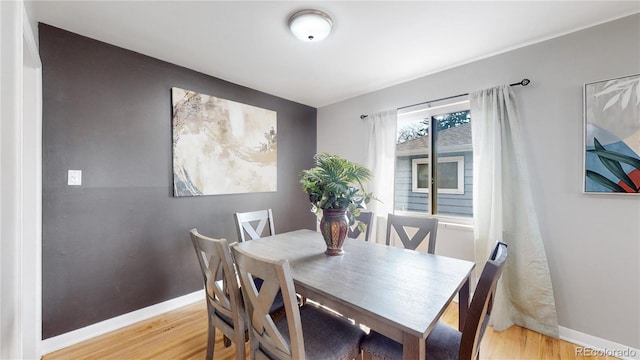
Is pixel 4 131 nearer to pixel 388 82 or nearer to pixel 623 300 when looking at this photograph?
pixel 388 82

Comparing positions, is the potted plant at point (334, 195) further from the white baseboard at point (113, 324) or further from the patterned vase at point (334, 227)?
the white baseboard at point (113, 324)

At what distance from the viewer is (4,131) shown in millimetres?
703

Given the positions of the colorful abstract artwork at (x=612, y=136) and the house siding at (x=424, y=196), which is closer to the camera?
the colorful abstract artwork at (x=612, y=136)

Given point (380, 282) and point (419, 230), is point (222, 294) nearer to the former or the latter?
point (380, 282)

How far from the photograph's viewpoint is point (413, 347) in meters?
0.94

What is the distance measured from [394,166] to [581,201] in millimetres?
Result: 1587

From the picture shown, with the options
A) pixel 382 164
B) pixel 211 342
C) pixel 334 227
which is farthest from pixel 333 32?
pixel 211 342

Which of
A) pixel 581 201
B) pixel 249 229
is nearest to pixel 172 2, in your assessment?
pixel 249 229

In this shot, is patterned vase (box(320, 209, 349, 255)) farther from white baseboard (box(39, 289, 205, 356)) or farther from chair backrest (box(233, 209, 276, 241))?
white baseboard (box(39, 289, 205, 356))

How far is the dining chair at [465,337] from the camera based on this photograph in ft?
3.33

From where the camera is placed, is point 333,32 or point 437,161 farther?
point 437,161

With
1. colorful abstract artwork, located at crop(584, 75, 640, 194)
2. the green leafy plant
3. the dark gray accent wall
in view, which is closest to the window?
colorful abstract artwork, located at crop(584, 75, 640, 194)

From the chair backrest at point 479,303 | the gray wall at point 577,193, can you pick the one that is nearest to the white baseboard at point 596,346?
the gray wall at point 577,193

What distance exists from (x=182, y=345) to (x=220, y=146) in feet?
6.08
